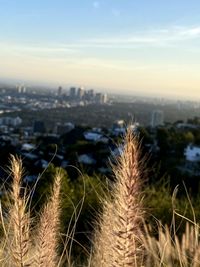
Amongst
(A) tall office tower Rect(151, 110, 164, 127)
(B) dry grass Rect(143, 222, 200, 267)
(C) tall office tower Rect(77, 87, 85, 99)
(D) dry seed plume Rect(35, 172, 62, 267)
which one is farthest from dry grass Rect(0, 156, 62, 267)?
(C) tall office tower Rect(77, 87, 85, 99)

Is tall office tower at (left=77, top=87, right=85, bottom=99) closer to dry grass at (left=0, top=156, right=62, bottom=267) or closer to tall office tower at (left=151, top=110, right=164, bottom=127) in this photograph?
tall office tower at (left=151, top=110, right=164, bottom=127)

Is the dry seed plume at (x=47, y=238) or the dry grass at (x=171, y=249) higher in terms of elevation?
the dry seed plume at (x=47, y=238)

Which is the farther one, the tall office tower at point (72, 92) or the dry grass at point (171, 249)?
the tall office tower at point (72, 92)

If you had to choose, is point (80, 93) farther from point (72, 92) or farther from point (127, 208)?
point (127, 208)

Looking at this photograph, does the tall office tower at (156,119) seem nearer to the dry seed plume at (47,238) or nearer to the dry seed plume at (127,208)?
the dry seed plume at (47,238)

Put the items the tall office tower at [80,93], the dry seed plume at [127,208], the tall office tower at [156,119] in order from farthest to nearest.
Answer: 1. the tall office tower at [80,93]
2. the tall office tower at [156,119]
3. the dry seed plume at [127,208]

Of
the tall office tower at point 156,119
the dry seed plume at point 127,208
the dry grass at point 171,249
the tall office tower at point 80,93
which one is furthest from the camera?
the tall office tower at point 80,93

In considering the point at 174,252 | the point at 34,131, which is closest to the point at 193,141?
the point at 34,131

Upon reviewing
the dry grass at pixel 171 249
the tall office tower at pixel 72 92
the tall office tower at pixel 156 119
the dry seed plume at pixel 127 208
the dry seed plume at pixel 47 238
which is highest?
the dry seed plume at pixel 127 208

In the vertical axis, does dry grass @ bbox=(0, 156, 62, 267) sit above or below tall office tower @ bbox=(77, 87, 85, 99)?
above

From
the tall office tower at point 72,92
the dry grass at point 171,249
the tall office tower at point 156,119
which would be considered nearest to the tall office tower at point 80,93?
the tall office tower at point 72,92

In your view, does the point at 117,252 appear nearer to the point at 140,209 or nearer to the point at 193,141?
the point at 140,209
